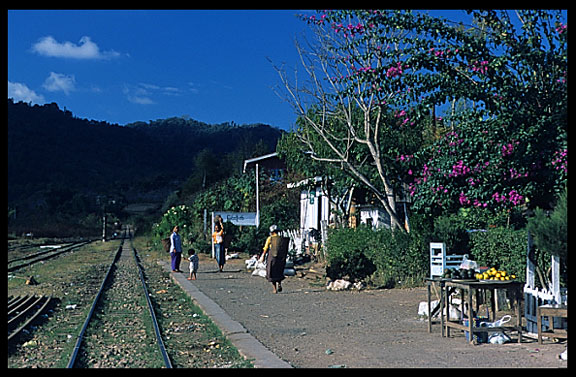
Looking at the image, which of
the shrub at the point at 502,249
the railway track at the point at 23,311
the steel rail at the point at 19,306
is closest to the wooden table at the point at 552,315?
the shrub at the point at 502,249

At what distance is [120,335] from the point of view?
38.9 ft

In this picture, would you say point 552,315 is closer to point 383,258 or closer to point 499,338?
point 499,338

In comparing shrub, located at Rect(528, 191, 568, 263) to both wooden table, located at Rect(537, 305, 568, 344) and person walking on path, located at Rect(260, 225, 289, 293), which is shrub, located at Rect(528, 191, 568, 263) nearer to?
wooden table, located at Rect(537, 305, 568, 344)

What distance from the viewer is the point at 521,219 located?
55.9 feet

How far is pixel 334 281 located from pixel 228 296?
2781 mm

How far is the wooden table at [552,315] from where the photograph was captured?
29.5 feet

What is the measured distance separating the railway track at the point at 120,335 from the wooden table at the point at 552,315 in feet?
15.1

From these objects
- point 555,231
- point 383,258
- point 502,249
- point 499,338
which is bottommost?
point 499,338

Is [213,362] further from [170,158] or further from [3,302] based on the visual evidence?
[170,158]

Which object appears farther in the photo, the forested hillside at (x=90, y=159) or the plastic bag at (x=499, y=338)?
the forested hillside at (x=90, y=159)

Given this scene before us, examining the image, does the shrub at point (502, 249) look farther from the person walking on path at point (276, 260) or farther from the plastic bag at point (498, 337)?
the person walking on path at point (276, 260)

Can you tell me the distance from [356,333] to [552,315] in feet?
9.44

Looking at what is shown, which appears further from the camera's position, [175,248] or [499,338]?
[175,248]

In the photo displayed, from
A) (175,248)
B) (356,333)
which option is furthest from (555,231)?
(175,248)
